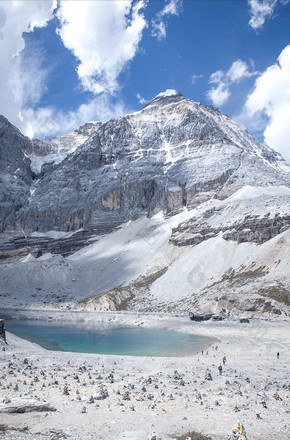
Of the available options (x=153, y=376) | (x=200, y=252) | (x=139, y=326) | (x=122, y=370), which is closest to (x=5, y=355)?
(x=122, y=370)

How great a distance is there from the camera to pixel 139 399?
1744 centimetres

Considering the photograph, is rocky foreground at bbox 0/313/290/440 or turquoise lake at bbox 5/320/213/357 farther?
turquoise lake at bbox 5/320/213/357

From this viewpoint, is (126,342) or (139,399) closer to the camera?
(139,399)

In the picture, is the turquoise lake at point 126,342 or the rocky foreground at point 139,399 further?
the turquoise lake at point 126,342

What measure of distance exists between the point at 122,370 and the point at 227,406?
12175 mm

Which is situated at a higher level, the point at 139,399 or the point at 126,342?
the point at 139,399

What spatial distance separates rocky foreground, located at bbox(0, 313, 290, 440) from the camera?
521 inches

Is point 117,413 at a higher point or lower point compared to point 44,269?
lower

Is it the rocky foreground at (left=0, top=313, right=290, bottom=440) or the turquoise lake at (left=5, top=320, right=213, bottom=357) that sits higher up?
the rocky foreground at (left=0, top=313, right=290, bottom=440)

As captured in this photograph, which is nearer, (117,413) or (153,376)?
(117,413)

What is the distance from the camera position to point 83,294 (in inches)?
4993

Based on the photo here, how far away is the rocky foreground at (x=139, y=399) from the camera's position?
13.2 meters

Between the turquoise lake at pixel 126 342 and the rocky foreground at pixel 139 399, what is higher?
the rocky foreground at pixel 139 399

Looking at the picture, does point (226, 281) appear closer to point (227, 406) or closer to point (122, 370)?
point (122, 370)
